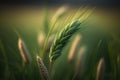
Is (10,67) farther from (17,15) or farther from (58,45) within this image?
(17,15)

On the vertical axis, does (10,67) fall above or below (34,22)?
above

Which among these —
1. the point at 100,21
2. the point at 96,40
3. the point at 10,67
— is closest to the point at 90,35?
the point at 96,40

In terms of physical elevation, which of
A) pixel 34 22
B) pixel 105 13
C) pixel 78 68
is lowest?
pixel 105 13

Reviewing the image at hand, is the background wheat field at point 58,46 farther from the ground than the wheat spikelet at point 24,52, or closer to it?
closer to it

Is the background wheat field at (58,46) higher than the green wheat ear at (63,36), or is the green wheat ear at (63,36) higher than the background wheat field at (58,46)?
the green wheat ear at (63,36)

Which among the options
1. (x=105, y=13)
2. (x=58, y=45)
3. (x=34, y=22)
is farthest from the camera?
(x=105, y=13)

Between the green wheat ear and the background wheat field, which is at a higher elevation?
the green wheat ear

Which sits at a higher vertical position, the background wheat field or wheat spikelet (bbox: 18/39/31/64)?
wheat spikelet (bbox: 18/39/31/64)

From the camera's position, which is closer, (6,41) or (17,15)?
(6,41)
